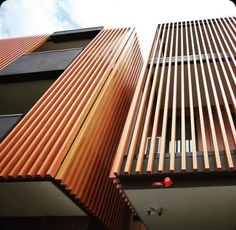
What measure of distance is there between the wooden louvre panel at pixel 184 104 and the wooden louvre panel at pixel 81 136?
0.77 m

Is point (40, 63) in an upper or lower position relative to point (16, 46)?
lower

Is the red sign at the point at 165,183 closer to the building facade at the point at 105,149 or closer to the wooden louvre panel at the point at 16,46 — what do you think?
the building facade at the point at 105,149

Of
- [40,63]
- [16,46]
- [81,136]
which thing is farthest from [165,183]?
[16,46]

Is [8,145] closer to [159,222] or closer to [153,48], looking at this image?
[159,222]

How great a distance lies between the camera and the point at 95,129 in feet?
17.8

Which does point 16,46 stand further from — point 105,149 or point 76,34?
point 105,149

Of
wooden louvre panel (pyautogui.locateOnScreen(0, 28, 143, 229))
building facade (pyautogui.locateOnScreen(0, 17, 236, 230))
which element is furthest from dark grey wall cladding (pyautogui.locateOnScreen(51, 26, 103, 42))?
wooden louvre panel (pyautogui.locateOnScreen(0, 28, 143, 229))

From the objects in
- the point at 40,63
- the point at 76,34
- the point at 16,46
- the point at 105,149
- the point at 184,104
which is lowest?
the point at 105,149

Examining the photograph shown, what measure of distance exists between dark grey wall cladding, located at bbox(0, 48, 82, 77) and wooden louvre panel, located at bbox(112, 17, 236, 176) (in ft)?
7.87

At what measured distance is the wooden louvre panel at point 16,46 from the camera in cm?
882

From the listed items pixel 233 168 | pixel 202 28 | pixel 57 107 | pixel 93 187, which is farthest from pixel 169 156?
pixel 202 28

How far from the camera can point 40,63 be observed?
26.1ft

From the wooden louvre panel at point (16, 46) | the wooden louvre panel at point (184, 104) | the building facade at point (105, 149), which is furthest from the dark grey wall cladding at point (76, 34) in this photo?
the wooden louvre panel at point (184, 104)

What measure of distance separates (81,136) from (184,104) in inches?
91.9
